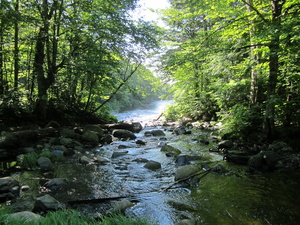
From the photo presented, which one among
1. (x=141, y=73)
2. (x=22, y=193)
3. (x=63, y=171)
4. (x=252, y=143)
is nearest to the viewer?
(x=22, y=193)

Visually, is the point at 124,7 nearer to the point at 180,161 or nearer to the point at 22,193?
the point at 180,161

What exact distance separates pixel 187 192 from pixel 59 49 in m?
10.4

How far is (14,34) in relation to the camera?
9.93m

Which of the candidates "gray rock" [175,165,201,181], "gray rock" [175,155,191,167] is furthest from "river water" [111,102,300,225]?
"gray rock" [175,155,191,167]

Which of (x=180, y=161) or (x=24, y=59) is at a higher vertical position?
(x=24, y=59)

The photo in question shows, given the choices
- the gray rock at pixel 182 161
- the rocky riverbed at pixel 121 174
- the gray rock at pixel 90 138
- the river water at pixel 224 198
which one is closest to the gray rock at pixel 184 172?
the rocky riverbed at pixel 121 174

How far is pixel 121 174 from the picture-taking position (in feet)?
18.8

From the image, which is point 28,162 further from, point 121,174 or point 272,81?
point 272,81

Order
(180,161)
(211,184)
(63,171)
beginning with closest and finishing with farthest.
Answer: (211,184)
(63,171)
(180,161)

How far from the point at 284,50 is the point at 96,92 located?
34.3ft

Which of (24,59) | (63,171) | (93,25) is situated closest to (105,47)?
(93,25)

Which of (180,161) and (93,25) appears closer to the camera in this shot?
(180,161)

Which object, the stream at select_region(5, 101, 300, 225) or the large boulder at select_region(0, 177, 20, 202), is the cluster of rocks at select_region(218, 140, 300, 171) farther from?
the large boulder at select_region(0, 177, 20, 202)

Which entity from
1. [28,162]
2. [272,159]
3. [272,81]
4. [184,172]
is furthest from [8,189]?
[272,81]
